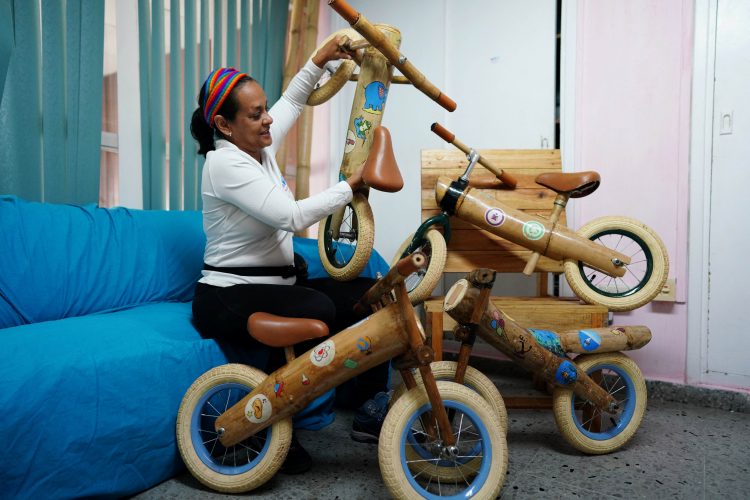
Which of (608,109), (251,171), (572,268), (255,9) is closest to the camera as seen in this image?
(251,171)

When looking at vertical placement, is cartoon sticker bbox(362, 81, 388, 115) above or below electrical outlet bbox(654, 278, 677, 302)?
above

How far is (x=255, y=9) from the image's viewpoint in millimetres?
2471

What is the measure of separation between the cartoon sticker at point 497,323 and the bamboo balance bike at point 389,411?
9.4 inches

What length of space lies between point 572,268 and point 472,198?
40cm

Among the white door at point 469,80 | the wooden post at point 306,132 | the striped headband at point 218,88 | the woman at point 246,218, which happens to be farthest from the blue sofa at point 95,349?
the white door at point 469,80

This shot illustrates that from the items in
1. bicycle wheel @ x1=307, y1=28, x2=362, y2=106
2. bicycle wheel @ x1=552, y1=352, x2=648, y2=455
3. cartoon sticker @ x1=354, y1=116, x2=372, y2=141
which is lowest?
bicycle wheel @ x1=552, y1=352, x2=648, y2=455

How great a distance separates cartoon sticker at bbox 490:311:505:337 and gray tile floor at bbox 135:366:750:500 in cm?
38

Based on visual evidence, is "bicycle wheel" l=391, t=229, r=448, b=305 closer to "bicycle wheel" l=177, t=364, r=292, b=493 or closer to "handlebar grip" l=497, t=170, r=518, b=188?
"handlebar grip" l=497, t=170, r=518, b=188

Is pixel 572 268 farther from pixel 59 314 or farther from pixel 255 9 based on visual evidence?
pixel 255 9

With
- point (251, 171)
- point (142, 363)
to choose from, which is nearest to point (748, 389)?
point (251, 171)

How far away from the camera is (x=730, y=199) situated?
1.91 metres

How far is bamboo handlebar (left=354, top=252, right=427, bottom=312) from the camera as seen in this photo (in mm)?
1055

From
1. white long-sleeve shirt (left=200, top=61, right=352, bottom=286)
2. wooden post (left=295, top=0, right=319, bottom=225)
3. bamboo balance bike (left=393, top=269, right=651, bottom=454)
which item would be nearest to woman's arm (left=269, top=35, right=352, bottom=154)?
white long-sleeve shirt (left=200, top=61, right=352, bottom=286)

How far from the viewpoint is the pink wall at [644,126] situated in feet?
6.57
